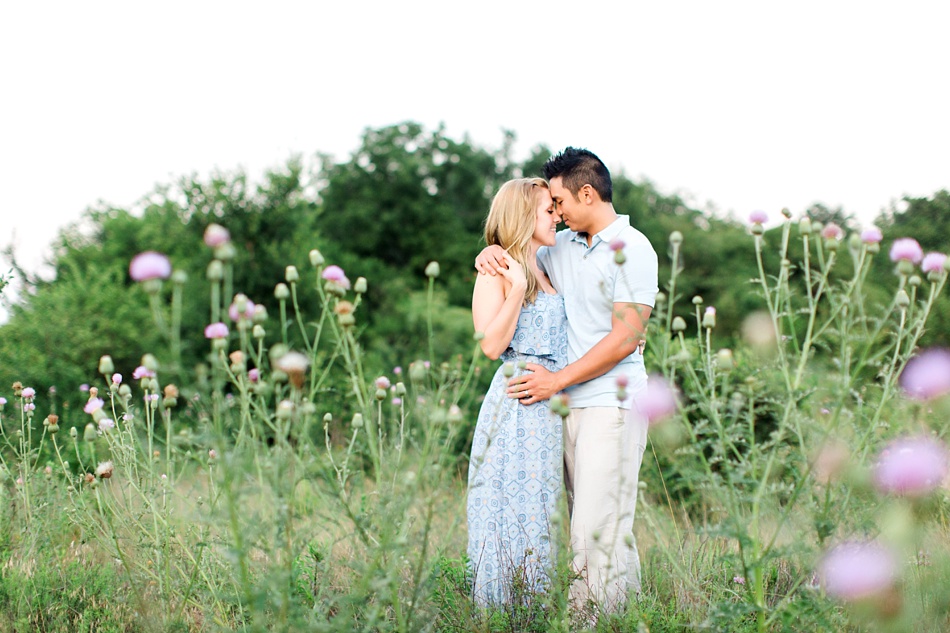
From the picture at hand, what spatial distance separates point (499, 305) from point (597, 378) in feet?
1.63

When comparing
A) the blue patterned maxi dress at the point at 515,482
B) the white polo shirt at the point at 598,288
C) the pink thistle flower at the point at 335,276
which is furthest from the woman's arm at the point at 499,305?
the pink thistle flower at the point at 335,276

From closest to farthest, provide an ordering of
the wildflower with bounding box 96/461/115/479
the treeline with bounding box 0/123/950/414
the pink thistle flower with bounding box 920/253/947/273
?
the pink thistle flower with bounding box 920/253/947/273
the wildflower with bounding box 96/461/115/479
the treeline with bounding box 0/123/950/414

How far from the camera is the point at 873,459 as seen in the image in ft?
7.99

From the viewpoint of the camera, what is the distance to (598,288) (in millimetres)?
3160

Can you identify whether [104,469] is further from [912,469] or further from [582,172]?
[912,469]

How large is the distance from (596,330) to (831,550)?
4.44 ft

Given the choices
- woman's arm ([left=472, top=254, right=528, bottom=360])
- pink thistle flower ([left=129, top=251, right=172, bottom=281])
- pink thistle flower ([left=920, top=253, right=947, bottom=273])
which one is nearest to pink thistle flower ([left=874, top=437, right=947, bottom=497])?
pink thistle flower ([left=920, top=253, right=947, bottom=273])

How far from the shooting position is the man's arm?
9.50ft

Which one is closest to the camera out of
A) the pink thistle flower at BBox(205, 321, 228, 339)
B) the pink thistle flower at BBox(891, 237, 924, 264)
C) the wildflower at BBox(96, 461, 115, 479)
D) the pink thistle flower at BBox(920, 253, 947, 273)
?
the pink thistle flower at BBox(205, 321, 228, 339)

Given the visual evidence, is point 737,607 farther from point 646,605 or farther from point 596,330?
point 596,330

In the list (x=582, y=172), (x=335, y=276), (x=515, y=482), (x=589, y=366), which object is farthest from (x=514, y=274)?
(x=335, y=276)

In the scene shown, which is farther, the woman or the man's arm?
the woman

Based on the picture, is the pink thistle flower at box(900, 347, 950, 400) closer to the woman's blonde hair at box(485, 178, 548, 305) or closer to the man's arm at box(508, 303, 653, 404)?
the man's arm at box(508, 303, 653, 404)

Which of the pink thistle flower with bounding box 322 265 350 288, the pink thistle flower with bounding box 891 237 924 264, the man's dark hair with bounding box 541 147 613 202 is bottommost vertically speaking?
the pink thistle flower with bounding box 322 265 350 288
